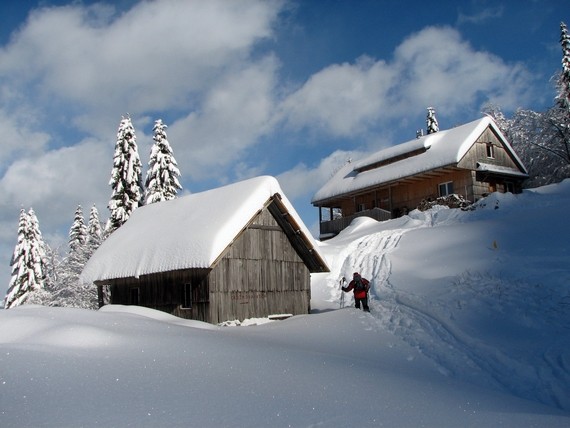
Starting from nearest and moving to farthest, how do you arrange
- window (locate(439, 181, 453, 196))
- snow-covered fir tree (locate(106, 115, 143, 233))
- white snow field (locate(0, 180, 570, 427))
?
white snow field (locate(0, 180, 570, 427)) → snow-covered fir tree (locate(106, 115, 143, 233)) → window (locate(439, 181, 453, 196))

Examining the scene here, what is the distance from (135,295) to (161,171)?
15022 millimetres

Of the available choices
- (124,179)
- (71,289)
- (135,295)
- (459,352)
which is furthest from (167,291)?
(71,289)

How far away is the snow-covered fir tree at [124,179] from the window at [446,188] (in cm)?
2106

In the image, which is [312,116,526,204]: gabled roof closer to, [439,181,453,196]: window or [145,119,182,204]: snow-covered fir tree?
[439,181,453,196]: window

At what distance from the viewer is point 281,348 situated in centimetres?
1169

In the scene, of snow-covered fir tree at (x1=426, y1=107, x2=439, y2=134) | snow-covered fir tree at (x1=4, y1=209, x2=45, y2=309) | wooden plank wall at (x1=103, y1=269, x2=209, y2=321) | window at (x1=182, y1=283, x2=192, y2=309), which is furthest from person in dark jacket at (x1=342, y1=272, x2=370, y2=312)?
snow-covered fir tree at (x1=426, y1=107, x2=439, y2=134)

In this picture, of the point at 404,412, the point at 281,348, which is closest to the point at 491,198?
the point at 281,348

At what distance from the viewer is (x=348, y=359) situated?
11.5 m

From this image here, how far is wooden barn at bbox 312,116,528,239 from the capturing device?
35688mm

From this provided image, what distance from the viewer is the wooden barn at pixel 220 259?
60.5 ft

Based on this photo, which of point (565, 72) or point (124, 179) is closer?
point (124, 179)

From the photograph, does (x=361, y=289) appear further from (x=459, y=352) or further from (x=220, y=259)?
(x=220, y=259)

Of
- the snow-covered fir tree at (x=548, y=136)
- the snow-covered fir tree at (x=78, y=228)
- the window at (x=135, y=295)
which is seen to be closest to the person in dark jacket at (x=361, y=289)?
the window at (x=135, y=295)

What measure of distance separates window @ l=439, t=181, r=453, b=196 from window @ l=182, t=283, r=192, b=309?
2375 cm
